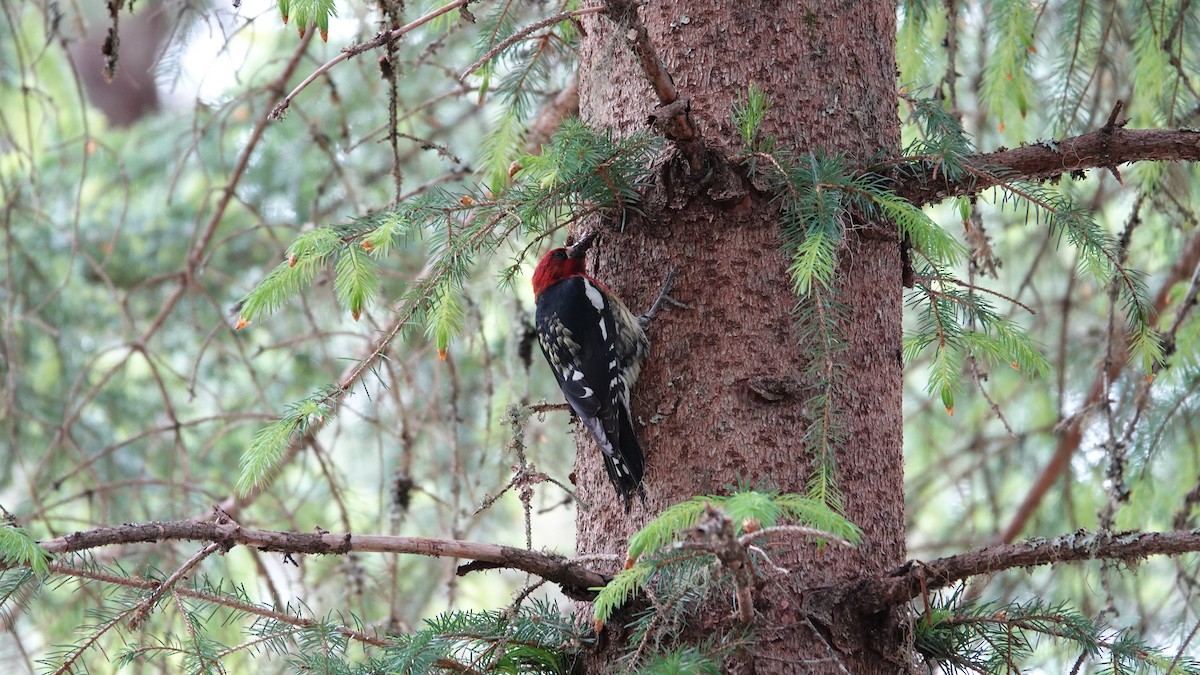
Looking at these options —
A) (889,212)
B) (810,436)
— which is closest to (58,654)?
(810,436)

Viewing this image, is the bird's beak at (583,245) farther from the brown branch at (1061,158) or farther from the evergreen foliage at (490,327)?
the brown branch at (1061,158)

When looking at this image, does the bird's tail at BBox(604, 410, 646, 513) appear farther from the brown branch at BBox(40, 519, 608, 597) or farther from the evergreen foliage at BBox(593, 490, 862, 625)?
the evergreen foliage at BBox(593, 490, 862, 625)

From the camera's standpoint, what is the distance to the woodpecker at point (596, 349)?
225cm

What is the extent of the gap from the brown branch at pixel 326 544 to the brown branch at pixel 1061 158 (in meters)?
1.01

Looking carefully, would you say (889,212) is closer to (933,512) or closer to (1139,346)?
(1139,346)

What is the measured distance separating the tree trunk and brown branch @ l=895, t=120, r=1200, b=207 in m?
0.11

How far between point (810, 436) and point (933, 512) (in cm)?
470

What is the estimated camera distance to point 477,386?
5.19 m

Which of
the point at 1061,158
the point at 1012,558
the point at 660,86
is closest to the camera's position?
the point at 1012,558

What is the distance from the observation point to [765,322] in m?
2.16

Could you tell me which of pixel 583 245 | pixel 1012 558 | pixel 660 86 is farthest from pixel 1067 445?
pixel 660 86

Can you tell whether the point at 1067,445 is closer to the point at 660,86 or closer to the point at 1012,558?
the point at 1012,558

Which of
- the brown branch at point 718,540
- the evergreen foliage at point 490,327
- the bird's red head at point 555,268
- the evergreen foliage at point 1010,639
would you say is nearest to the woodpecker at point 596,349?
the bird's red head at point 555,268

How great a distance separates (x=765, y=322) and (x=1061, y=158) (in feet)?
2.17
